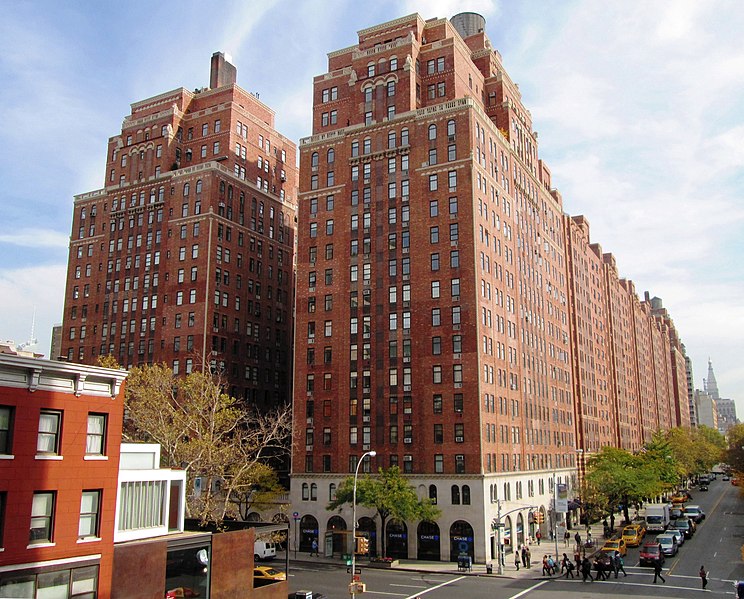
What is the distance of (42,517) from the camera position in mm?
25000

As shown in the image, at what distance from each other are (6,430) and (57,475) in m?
2.51

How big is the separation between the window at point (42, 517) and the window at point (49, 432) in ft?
4.97

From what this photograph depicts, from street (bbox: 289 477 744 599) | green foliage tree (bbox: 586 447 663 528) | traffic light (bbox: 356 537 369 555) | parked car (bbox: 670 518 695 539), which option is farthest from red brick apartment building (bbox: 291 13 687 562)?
traffic light (bbox: 356 537 369 555)

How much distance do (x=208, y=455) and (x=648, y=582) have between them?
106 feet

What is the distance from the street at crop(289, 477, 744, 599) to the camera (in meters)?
46.1

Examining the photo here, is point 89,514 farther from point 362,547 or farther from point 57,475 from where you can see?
point 362,547

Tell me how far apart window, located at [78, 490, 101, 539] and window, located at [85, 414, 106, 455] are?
158 centimetres

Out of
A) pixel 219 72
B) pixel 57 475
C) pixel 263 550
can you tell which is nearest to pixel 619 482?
pixel 263 550

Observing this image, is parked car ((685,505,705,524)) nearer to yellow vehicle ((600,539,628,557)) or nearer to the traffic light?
yellow vehicle ((600,539,628,557))

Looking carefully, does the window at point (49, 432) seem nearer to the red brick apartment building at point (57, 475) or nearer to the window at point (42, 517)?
the red brick apartment building at point (57, 475)

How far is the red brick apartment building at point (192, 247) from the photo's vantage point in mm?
91000

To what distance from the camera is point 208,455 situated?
49.4 metres

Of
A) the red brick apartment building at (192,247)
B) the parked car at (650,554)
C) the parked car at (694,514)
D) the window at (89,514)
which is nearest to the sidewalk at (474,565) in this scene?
the parked car at (650,554)

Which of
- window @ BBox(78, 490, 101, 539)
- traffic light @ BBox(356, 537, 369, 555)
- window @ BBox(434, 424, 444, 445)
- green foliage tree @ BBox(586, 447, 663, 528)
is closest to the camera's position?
window @ BBox(78, 490, 101, 539)
